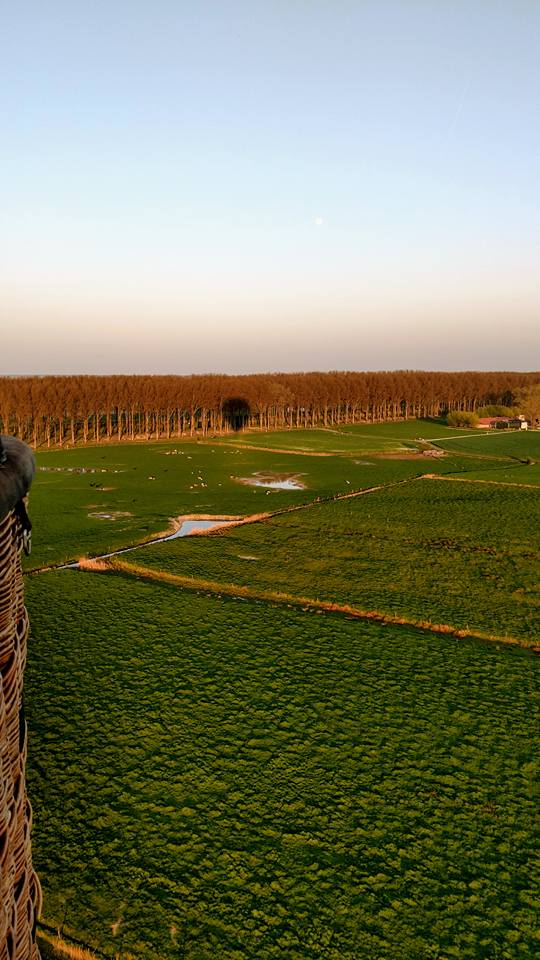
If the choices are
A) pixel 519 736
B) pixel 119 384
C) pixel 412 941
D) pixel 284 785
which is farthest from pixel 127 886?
pixel 119 384

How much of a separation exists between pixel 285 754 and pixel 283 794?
1390 mm

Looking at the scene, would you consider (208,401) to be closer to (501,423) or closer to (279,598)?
(501,423)

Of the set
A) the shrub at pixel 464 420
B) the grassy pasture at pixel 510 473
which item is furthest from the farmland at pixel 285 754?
the shrub at pixel 464 420

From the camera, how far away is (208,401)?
104750 millimetres

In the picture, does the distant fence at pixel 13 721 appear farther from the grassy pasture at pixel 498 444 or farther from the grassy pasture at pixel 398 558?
the grassy pasture at pixel 498 444

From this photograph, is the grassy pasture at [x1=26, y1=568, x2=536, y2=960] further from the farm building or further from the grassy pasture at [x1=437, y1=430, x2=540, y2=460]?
the farm building

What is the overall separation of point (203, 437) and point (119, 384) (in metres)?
16.3

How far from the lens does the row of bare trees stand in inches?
3342

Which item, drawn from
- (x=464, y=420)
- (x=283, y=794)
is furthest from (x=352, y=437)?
(x=283, y=794)

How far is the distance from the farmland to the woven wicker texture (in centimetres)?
819

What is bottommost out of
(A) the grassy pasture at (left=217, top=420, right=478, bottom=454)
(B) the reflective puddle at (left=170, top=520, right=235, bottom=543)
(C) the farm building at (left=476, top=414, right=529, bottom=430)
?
(B) the reflective puddle at (left=170, top=520, right=235, bottom=543)

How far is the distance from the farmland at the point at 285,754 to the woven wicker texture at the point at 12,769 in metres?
8.19

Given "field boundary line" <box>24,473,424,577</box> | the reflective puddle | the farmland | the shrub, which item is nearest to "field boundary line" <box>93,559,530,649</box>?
the farmland

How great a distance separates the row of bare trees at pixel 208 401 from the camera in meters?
84.9
